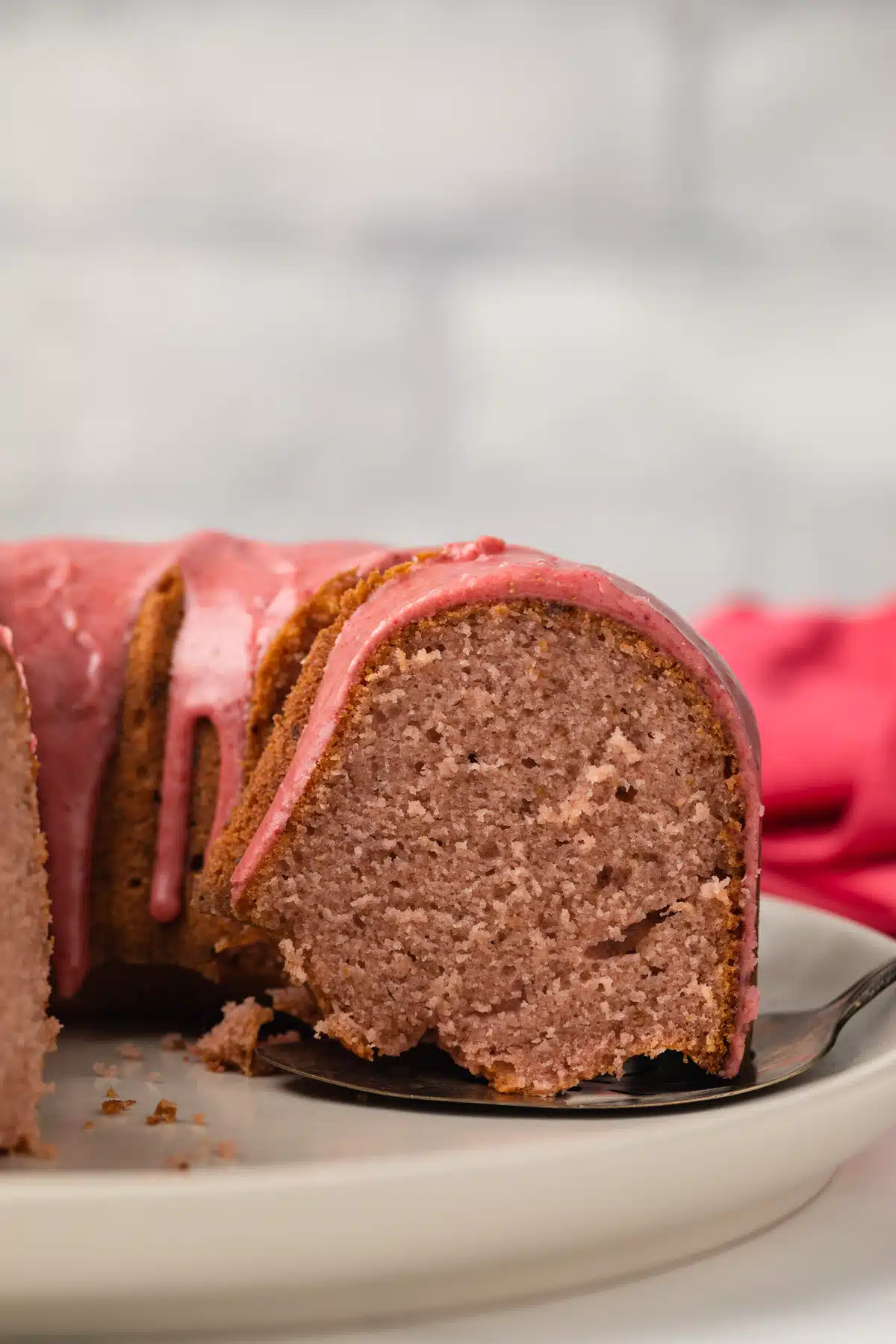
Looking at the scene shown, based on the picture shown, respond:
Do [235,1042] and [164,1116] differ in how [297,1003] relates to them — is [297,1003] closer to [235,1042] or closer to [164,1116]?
[235,1042]

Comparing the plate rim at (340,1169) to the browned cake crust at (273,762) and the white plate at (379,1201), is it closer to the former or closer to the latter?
the white plate at (379,1201)

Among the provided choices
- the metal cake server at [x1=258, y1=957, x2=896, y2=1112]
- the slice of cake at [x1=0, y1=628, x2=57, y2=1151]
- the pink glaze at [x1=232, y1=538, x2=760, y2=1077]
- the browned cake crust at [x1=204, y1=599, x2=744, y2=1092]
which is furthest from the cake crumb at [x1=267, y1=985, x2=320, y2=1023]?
the slice of cake at [x1=0, y1=628, x2=57, y2=1151]

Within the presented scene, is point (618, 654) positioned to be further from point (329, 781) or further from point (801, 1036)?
point (801, 1036)

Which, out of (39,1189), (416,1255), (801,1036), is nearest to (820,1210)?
(801,1036)

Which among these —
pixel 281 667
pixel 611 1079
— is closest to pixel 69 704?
pixel 281 667

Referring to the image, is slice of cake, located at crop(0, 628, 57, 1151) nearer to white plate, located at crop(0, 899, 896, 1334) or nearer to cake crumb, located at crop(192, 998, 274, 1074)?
white plate, located at crop(0, 899, 896, 1334)

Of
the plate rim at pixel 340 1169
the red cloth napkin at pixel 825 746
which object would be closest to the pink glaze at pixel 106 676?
the plate rim at pixel 340 1169
